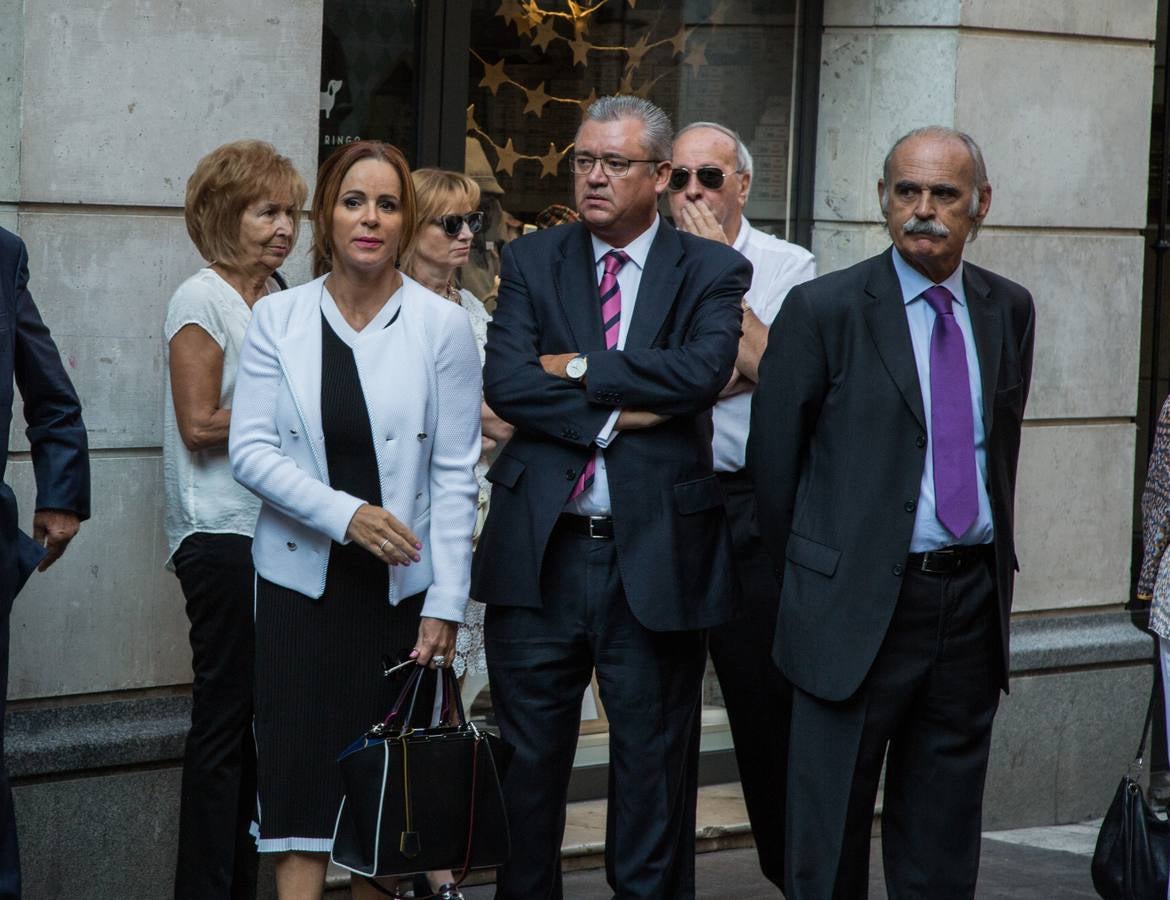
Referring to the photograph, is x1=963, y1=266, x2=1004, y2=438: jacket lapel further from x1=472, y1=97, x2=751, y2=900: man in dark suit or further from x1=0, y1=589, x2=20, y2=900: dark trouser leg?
x1=0, y1=589, x2=20, y2=900: dark trouser leg

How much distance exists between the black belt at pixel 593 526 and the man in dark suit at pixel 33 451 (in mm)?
1272

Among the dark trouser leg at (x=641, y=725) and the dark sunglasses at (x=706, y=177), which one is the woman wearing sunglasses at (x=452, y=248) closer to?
the dark sunglasses at (x=706, y=177)

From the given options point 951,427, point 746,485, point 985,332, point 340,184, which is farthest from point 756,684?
point 340,184

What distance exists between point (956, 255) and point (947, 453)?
1.73 ft

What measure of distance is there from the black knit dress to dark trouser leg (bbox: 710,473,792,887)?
1.33 metres

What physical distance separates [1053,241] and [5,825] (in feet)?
15.9

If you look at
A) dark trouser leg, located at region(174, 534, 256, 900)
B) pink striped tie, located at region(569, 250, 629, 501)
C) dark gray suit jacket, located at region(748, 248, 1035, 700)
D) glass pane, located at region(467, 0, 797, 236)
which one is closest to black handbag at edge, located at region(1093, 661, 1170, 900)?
dark gray suit jacket, located at region(748, 248, 1035, 700)

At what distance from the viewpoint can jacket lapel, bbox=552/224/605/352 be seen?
502 centimetres

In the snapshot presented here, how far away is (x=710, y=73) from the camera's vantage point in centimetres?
758

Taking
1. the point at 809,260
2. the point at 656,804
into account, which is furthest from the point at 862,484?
the point at 809,260

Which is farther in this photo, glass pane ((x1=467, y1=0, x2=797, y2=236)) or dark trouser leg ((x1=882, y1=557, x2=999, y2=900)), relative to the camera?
glass pane ((x1=467, y1=0, x2=797, y2=236))

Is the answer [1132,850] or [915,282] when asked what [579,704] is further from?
[1132,850]

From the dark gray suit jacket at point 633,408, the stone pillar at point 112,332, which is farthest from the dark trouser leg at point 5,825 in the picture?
the dark gray suit jacket at point 633,408

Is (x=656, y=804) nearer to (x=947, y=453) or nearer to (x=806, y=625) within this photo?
(x=806, y=625)
